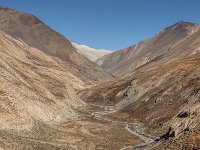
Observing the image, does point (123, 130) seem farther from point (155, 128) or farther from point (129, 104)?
point (129, 104)

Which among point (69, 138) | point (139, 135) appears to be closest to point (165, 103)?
point (139, 135)

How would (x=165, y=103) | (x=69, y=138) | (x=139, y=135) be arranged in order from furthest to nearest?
1. (x=165, y=103)
2. (x=139, y=135)
3. (x=69, y=138)

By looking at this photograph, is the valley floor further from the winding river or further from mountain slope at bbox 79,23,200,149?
mountain slope at bbox 79,23,200,149

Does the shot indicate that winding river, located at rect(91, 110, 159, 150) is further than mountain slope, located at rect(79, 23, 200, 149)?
No

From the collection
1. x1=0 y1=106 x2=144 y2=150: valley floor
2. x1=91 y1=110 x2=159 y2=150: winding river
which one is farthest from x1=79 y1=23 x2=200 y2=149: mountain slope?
x1=0 y1=106 x2=144 y2=150: valley floor

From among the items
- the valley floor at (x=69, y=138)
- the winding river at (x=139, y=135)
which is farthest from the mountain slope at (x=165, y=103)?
the valley floor at (x=69, y=138)

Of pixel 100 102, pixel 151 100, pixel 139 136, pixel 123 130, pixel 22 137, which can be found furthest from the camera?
pixel 100 102

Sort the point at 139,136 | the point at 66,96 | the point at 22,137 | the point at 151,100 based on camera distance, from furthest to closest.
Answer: the point at 66,96 → the point at 151,100 → the point at 139,136 → the point at 22,137

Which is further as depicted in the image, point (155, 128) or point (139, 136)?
point (155, 128)

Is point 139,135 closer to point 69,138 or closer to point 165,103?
point 69,138

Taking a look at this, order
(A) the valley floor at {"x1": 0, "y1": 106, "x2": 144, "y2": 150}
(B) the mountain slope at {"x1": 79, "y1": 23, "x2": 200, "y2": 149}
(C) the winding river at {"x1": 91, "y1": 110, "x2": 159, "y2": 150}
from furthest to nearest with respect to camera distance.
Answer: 1. (B) the mountain slope at {"x1": 79, "y1": 23, "x2": 200, "y2": 149}
2. (C) the winding river at {"x1": 91, "y1": 110, "x2": 159, "y2": 150}
3. (A) the valley floor at {"x1": 0, "y1": 106, "x2": 144, "y2": 150}

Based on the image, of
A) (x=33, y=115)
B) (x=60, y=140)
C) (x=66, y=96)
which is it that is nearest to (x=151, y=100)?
(x=66, y=96)
